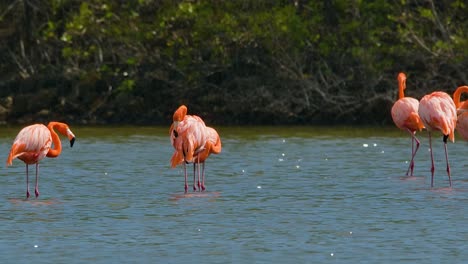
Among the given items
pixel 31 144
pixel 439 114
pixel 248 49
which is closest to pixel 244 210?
pixel 31 144

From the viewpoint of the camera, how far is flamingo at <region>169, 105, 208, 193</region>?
14.1 metres

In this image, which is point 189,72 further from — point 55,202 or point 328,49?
point 55,202

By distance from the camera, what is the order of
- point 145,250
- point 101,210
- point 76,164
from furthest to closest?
point 76,164
point 101,210
point 145,250

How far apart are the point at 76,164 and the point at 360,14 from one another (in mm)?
14380

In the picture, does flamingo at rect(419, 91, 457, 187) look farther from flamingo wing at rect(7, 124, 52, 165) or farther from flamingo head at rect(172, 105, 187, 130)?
flamingo wing at rect(7, 124, 52, 165)

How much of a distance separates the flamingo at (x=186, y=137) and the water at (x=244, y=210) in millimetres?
485

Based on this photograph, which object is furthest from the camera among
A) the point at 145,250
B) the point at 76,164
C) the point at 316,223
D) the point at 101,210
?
the point at 76,164

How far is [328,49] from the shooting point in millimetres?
30406

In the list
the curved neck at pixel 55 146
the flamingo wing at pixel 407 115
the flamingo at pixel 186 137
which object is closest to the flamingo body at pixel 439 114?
the flamingo wing at pixel 407 115

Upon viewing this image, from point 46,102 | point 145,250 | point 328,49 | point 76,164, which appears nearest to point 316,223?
point 145,250

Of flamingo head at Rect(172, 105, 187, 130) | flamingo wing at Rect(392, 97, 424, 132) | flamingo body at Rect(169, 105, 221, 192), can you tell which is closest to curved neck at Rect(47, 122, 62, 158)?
flamingo body at Rect(169, 105, 221, 192)

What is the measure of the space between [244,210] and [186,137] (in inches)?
75.6

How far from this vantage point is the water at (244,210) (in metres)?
9.87

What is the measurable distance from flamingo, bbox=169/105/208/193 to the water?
0.48 m
